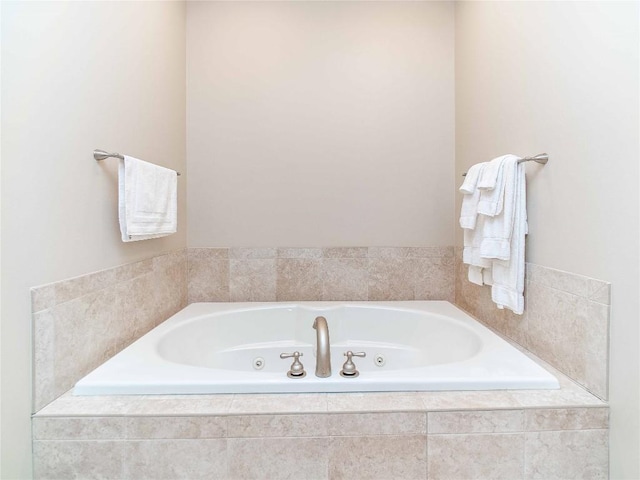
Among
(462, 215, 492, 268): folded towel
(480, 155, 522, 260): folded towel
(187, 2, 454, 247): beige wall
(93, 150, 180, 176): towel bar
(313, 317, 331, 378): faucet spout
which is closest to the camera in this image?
(313, 317, 331, 378): faucet spout

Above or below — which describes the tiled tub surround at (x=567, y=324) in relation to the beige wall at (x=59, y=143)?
below

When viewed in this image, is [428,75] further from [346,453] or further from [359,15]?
[346,453]

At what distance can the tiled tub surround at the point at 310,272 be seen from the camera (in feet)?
7.42

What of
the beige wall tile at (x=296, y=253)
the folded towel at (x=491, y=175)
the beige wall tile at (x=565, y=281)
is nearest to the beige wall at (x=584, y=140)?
the beige wall tile at (x=565, y=281)

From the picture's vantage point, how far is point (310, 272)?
2.26 m

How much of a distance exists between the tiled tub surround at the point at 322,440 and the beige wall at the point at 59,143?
0.61 feet

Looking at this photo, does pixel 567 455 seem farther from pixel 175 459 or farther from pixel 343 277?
pixel 343 277

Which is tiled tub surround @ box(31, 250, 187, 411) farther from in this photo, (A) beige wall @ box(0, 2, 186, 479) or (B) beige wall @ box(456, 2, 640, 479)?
(B) beige wall @ box(456, 2, 640, 479)

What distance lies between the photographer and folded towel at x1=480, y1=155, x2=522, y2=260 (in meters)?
1.45

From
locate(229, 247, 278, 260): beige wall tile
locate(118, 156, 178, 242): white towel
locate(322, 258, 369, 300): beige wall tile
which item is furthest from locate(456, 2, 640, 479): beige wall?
locate(118, 156, 178, 242): white towel

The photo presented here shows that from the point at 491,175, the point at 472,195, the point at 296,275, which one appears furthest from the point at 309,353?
the point at 491,175

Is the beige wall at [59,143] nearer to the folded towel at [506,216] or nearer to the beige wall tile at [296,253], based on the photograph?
the beige wall tile at [296,253]

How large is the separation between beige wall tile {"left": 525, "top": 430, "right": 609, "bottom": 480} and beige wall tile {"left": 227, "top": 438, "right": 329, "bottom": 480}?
65 centimetres

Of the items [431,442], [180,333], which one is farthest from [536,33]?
[180,333]
